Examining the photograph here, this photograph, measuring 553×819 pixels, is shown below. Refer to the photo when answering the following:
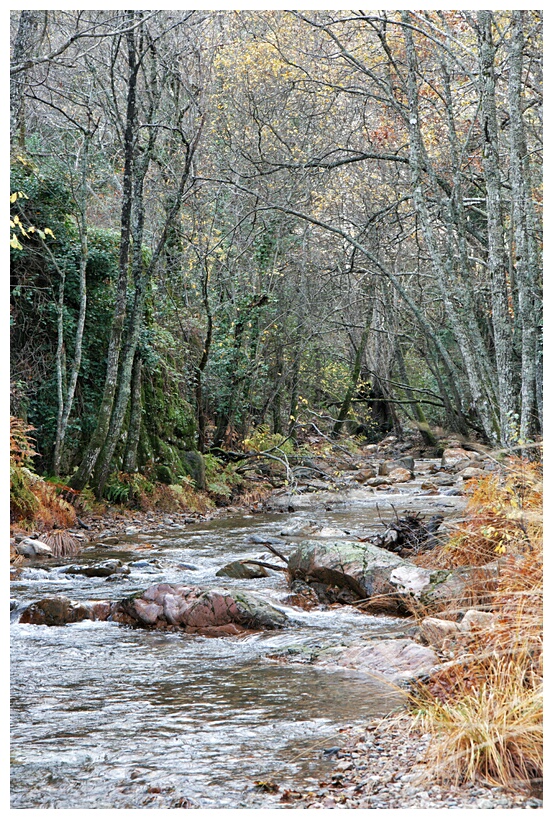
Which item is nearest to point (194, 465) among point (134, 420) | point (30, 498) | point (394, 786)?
point (134, 420)

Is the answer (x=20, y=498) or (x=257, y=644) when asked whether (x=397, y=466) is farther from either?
(x=257, y=644)

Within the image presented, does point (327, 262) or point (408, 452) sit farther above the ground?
point (327, 262)

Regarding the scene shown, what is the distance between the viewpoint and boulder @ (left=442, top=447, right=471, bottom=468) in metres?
21.5

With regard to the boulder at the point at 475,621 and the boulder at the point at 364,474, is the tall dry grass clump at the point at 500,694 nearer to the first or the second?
the boulder at the point at 475,621

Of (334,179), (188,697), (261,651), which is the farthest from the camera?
(334,179)

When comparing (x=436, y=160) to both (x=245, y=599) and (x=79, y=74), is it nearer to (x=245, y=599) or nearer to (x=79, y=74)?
(x=79, y=74)

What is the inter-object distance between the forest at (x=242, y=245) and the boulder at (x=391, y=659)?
887 millimetres

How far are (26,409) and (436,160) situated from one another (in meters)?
9.65

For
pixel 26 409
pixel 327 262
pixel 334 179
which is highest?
pixel 334 179

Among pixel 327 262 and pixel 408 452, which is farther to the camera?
pixel 408 452

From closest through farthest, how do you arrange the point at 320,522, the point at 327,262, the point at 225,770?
1. the point at 225,770
2. the point at 320,522
3. the point at 327,262

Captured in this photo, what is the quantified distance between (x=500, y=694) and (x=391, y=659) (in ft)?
6.31

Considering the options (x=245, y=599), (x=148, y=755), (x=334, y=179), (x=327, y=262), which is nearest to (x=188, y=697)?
(x=148, y=755)

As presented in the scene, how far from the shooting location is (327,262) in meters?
22.5
